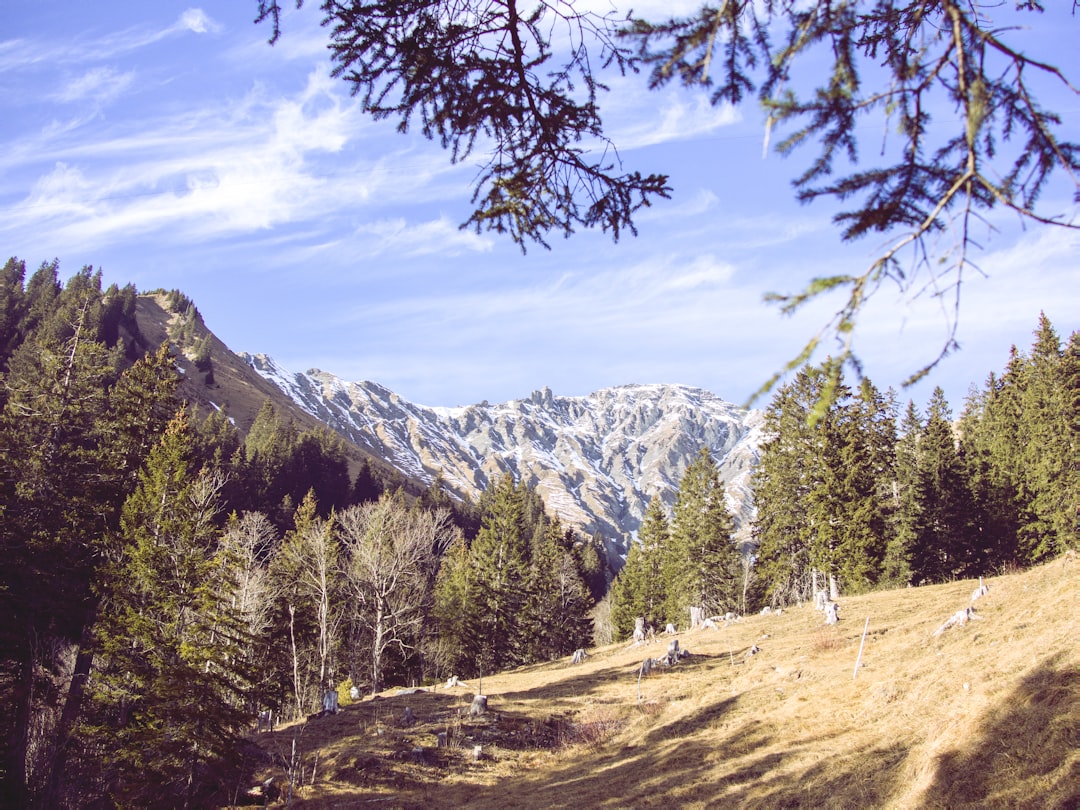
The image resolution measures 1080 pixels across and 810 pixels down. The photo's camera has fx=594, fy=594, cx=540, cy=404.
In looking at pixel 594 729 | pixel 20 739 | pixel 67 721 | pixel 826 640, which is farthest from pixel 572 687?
pixel 20 739

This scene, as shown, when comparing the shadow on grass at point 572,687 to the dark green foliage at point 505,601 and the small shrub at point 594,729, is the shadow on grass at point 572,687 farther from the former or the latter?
the dark green foliage at point 505,601

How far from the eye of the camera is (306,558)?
35.6 meters

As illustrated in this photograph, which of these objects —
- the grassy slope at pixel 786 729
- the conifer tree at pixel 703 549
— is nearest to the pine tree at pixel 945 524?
the conifer tree at pixel 703 549

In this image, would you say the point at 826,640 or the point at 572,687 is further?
the point at 572,687

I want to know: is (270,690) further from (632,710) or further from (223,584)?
(632,710)

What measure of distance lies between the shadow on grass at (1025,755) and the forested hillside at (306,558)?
8.54 metres

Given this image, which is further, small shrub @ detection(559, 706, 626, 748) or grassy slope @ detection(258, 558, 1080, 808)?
small shrub @ detection(559, 706, 626, 748)

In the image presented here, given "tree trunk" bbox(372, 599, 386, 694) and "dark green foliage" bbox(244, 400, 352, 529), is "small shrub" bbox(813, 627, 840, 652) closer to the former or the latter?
"tree trunk" bbox(372, 599, 386, 694)

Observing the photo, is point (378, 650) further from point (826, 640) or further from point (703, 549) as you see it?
point (703, 549)

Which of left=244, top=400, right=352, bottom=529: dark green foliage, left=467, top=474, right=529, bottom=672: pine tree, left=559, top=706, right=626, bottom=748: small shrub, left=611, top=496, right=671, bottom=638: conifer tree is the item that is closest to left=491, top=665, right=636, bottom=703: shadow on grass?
left=559, top=706, right=626, bottom=748: small shrub

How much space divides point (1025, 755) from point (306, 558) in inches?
1360

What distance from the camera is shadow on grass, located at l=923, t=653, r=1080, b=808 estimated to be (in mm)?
7445

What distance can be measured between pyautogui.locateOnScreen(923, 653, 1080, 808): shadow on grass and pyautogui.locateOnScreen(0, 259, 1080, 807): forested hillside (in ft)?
28.0

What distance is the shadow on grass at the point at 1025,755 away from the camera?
7445 mm
